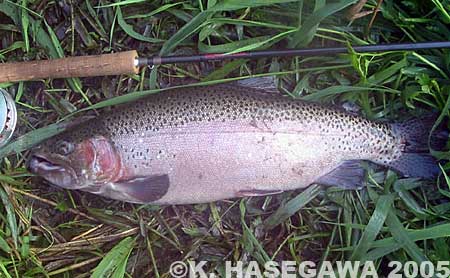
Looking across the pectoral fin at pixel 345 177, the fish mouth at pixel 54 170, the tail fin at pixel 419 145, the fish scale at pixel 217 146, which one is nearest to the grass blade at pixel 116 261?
the fish scale at pixel 217 146

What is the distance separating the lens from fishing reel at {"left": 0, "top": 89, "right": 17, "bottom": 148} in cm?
243

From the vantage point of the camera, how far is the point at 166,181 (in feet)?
7.79

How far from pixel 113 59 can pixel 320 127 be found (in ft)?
2.98

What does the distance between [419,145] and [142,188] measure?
119 cm

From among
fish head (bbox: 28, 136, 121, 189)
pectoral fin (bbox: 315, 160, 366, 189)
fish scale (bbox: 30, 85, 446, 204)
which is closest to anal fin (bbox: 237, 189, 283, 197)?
fish scale (bbox: 30, 85, 446, 204)

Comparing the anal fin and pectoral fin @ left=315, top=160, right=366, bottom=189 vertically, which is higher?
pectoral fin @ left=315, top=160, right=366, bottom=189

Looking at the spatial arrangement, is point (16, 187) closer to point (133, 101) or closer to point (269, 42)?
point (133, 101)

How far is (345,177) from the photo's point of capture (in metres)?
2.43

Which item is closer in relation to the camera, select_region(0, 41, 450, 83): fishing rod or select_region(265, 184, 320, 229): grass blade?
select_region(0, 41, 450, 83): fishing rod

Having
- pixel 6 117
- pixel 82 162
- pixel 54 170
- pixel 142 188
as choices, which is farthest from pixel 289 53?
pixel 6 117

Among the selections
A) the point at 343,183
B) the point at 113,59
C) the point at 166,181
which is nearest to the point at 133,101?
the point at 113,59

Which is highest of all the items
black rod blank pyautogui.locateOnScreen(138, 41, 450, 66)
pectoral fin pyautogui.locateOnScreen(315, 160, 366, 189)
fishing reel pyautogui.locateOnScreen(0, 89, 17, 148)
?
black rod blank pyautogui.locateOnScreen(138, 41, 450, 66)

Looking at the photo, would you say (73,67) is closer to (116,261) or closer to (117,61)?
(117,61)

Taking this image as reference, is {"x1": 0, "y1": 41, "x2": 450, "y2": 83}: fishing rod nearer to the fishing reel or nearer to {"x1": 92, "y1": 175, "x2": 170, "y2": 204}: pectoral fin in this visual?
the fishing reel
